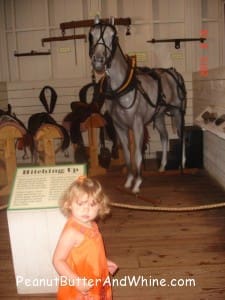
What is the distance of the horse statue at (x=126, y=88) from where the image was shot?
15.8 feet

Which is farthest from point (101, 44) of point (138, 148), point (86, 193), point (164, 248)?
point (86, 193)

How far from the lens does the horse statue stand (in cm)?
481

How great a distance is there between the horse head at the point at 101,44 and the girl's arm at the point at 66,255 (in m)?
3.03

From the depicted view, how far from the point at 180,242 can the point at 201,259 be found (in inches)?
16.3

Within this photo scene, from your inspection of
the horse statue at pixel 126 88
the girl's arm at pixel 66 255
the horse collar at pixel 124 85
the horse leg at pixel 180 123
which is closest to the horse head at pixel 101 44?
the horse statue at pixel 126 88

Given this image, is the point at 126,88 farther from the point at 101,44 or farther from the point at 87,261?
the point at 87,261

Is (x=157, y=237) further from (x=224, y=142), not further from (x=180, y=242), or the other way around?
(x=224, y=142)

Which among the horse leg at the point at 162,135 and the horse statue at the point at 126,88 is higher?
the horse statue at the point at 126,88

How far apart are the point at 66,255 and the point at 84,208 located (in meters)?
0.27

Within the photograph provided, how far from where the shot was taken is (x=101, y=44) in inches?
188

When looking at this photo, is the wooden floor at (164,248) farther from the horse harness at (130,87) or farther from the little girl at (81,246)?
the horse harness at (130,87)

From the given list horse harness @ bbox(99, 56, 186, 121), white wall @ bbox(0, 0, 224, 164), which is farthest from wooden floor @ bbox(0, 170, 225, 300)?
white wall @ bbox(0, 0, 224, 164)

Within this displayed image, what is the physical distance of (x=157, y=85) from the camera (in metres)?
5.71

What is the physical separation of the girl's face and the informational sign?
1.92 feet
